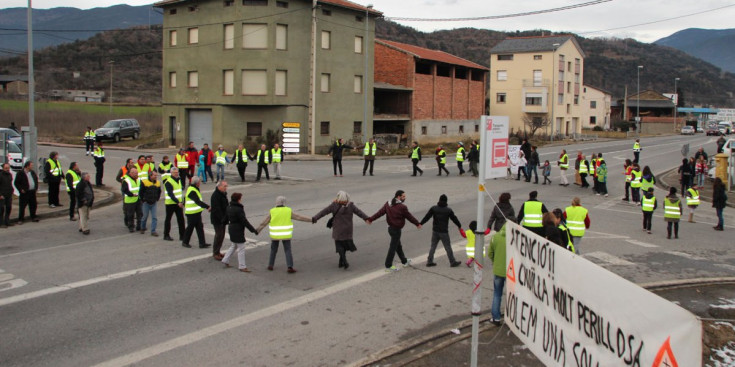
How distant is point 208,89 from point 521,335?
37404 millimetres

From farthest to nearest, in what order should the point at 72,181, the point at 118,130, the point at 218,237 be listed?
the point at 118,130
the point at 72,181
the point at 218,237

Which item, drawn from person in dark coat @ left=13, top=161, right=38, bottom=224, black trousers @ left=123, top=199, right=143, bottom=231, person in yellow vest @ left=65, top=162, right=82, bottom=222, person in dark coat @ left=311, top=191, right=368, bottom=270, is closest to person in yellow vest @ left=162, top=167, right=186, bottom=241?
black trousers @ left=123, top=199, right=143, bottom=231

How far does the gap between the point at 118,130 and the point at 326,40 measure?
1794 cm

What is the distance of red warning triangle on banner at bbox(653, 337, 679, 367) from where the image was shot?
388cm

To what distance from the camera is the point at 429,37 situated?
524 feet

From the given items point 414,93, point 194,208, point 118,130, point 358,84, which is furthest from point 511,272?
point 118,130

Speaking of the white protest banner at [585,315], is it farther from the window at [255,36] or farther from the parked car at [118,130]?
the parked car at [118,130]

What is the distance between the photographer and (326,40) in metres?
41.6

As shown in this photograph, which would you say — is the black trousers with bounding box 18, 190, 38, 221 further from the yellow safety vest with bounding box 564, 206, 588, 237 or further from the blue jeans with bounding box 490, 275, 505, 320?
the yellow safety vest with bounding box 564, 206, 588, 237

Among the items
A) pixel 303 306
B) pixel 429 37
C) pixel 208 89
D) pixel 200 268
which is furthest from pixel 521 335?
pixel 429 37

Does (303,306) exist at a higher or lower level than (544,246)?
lower

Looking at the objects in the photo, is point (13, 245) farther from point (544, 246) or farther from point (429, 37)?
point (429, 37)

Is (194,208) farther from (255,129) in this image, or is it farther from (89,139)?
(255,129)

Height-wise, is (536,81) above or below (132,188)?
above
